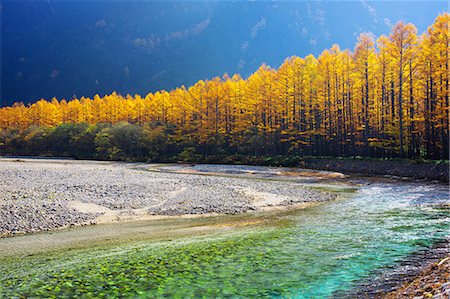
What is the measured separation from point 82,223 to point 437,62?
1287 inches

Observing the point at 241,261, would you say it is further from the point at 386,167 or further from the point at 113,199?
the point at 386,167

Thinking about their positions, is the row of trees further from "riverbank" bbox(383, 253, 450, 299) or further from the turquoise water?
"riverbank" bbox(383, 253, 450, 299)

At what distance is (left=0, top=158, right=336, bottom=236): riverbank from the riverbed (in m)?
1.04

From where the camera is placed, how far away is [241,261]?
10.6 metres

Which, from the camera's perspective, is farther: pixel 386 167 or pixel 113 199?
pixel 386 167

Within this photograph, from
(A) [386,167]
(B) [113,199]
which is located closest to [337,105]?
(A) [386,167]

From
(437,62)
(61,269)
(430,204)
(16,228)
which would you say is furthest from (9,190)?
(437,62)

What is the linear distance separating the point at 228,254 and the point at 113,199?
9908mm

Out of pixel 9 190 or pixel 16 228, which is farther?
pixel 9 190

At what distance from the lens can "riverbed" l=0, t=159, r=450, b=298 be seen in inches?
341

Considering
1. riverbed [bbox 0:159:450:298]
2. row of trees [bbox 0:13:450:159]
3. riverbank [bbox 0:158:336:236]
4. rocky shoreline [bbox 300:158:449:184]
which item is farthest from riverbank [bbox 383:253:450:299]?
row of trees [bbox 0:13:450:159]

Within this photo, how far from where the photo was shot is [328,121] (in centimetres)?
5131

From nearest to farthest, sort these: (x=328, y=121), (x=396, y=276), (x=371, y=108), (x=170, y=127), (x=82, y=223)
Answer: (x=396, y=276) < (x=82, y=223) < (x=371, y=108) < (x=328, y=121) < (x=170, y=127)

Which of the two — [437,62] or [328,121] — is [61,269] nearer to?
[437,62]
